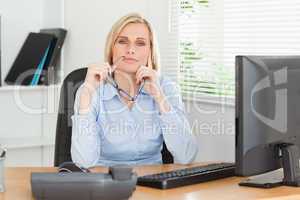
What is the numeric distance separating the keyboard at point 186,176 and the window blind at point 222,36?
73 centimetres

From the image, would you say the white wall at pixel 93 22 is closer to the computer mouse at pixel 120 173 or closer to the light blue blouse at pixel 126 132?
the light blue blouse at pixel 126 132

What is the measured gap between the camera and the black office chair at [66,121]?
2574mm

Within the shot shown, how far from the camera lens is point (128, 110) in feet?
8.60

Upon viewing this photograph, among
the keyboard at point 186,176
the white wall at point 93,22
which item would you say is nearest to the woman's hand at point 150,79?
the keyboard at point 186,176

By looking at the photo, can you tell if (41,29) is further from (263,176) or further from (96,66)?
(263,176)

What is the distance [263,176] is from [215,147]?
2.93 feet

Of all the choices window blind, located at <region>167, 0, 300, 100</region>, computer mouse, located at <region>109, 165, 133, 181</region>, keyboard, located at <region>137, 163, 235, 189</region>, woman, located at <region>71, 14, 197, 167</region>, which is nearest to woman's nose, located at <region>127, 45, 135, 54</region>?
woman, located at <region>71, 14, 197, 167</region>

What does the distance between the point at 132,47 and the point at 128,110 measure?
27 centimetres

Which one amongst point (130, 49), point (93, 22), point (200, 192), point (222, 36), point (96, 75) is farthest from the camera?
point (93, 22)

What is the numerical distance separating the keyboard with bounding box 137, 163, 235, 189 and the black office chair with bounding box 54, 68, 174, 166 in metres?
0.51

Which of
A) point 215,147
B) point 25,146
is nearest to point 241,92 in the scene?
point 215,147

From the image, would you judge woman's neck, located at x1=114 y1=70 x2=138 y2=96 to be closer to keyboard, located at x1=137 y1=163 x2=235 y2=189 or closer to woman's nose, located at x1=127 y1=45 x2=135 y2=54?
woman's nose, located at x1=127 y1=45 x2=135 y2=54

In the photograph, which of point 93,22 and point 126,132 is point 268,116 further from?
point 93,22

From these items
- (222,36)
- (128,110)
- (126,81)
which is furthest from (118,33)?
(222,36)
